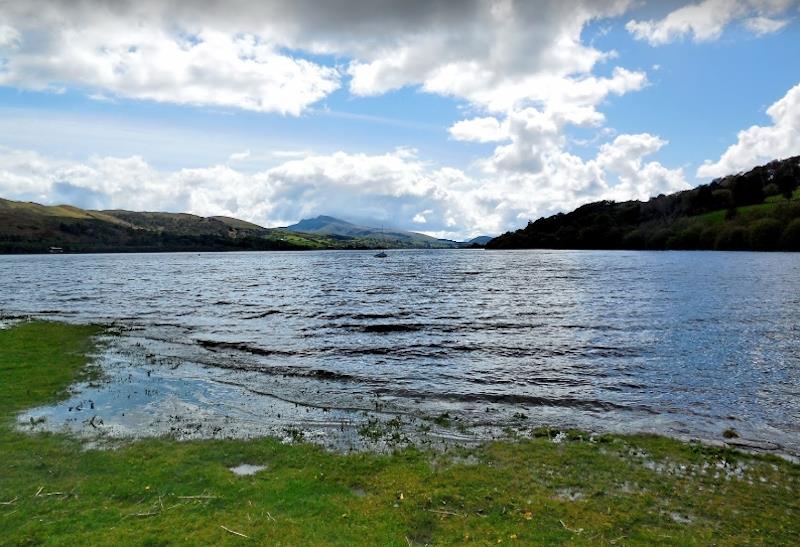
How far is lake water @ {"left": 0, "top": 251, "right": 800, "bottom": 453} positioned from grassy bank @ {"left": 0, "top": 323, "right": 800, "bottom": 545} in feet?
8.25

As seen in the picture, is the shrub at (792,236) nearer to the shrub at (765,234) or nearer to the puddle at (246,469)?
the shrub at (765,234)

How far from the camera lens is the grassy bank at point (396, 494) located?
10922 mm

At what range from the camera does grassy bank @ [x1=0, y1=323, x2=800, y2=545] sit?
1092 cm

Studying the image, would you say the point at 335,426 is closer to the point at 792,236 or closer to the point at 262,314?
the point at 262,314

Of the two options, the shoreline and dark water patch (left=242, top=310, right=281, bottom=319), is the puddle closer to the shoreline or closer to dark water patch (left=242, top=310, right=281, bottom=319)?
the shoreline

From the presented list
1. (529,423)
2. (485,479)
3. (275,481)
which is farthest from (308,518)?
(529,423)

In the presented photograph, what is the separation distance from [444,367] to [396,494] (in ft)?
55.6

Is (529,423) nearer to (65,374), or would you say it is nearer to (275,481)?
(275,481)

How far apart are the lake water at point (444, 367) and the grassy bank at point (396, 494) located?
2.51m

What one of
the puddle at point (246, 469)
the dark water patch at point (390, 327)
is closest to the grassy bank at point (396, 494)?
A: the puddle at point (246, 469)

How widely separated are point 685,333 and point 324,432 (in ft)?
110

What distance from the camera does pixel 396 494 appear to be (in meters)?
13.0

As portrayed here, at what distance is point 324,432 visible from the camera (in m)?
18.5

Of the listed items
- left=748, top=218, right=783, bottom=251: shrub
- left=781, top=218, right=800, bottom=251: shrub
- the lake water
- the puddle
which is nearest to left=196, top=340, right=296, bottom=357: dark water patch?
the lake water
